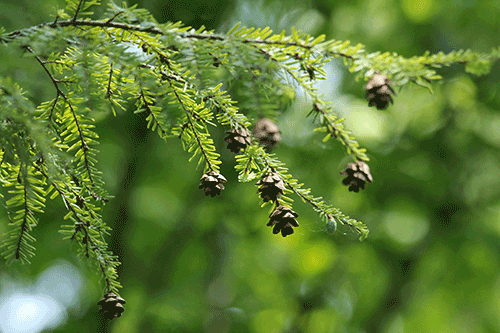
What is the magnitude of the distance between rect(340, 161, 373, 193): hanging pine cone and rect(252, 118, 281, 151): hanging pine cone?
0.24 metres

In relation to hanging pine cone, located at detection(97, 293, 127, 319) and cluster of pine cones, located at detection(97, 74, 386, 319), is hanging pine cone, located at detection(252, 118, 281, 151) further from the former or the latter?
hanging pine cone, located at detection(97, 293, 127, 319)

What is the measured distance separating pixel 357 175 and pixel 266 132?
284 mm

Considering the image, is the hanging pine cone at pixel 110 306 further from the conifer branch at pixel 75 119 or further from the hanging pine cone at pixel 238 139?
the hanging pine cone at pixel 238 139

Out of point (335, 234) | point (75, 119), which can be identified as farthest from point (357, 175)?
point (335, 234)

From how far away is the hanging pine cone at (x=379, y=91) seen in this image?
3.14 feet

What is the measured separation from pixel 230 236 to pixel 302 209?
3.86 ft

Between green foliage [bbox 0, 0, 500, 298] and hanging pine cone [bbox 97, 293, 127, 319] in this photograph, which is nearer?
green foliage [bbox 0, 0, 500, 298]

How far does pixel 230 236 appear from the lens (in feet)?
15.7

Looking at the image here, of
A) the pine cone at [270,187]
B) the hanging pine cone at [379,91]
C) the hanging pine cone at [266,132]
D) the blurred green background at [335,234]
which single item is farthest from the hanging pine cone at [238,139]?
the blurred green background at [335,234]

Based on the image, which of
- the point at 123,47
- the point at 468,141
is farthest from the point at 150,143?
the point at 123,47

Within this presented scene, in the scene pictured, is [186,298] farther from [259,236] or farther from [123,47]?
[123,47]

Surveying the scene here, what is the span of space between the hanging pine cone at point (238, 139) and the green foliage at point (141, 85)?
14 mm

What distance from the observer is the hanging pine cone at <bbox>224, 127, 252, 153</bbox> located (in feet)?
2.73

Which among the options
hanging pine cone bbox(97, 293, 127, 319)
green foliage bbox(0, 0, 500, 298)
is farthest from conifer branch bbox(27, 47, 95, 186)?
hanging pine cone bbox(97, 293, 127, 319)
